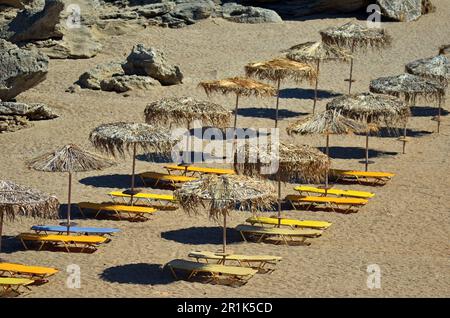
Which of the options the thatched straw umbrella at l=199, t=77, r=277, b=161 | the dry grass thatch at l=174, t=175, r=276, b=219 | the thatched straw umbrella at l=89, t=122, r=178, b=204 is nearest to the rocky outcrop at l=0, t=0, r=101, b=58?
the thatched straw umbrella at l=199, t=77, r=277, b=161

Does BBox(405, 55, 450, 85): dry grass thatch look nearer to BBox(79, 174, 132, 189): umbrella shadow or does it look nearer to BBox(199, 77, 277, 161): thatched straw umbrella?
BBox(199, 77, 277, 161): thatched straw umbrella

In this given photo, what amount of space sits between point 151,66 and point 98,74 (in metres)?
1.67

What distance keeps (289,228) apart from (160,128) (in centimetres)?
365

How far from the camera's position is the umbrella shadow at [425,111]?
33906mm

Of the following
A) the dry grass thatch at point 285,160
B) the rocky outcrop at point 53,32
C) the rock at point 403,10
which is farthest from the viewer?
the rock at point 403,10

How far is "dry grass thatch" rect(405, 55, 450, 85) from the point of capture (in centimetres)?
3281

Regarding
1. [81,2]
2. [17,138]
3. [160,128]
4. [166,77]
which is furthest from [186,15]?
[160,128]

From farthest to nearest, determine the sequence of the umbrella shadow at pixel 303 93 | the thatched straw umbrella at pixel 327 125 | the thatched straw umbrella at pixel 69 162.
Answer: the umbrella shadow at pixel 303 93 < the thatched straw umbrella at pixel 327 125 < the thatched straw umbrella at pixel 69 162

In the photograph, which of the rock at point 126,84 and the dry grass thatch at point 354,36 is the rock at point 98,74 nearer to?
the rock at point 126,84

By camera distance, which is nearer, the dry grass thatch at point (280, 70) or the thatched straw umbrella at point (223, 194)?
the thatched straw umbrella at point (223, 194)

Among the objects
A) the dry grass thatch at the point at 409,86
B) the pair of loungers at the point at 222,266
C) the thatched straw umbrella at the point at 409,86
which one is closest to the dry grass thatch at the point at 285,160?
the pair of loungers at the point at 222,266

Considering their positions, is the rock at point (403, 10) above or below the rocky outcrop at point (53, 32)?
above

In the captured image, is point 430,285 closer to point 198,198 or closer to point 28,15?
point 198,198

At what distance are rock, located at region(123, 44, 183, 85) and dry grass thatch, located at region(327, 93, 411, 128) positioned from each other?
25.4 feet
